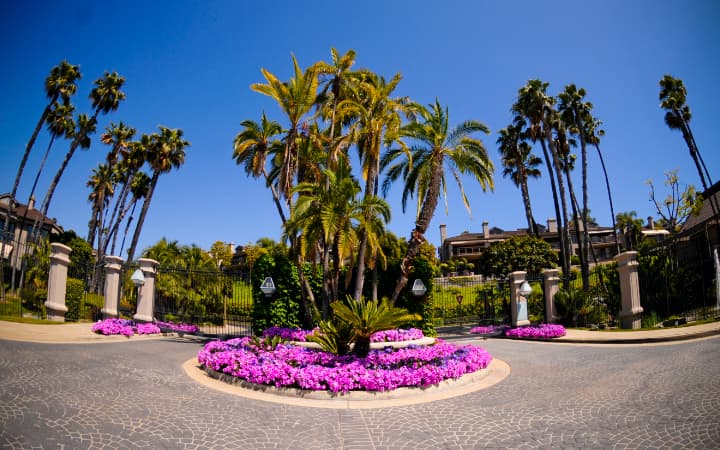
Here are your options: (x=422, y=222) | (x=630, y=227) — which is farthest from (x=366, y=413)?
(x=630, y=227)

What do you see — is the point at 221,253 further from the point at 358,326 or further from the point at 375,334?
the point at 358,326

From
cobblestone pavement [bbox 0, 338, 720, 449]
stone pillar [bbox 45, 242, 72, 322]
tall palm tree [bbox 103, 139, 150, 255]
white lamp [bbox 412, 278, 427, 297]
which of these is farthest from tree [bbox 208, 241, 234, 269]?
cobblestone pavement [bbox 0, 338, 720, 449]

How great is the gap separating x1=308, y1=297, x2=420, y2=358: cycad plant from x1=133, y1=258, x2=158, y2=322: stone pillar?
10.8 meters

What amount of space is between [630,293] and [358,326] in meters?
A: 13.2

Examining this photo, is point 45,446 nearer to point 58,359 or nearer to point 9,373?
point 9,373

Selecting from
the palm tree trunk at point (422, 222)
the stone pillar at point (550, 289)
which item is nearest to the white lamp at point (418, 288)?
the palm tree trunk at point (422, 222)

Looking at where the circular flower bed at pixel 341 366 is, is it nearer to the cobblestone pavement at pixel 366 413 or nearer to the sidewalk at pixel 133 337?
the cobblestone pavement at pixel 366 413

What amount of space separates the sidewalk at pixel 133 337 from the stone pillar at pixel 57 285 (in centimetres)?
97

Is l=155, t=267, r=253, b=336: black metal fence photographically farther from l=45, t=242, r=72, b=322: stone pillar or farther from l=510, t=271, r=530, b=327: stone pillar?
l=510, t=271, r=530, b=327: stone pillar

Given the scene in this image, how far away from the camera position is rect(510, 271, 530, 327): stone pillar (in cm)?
1958

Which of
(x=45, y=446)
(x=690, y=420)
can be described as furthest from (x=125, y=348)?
(x=690, y=420)

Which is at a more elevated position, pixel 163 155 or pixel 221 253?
pixel 163 155

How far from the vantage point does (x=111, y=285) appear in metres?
18.2

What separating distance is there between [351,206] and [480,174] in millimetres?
5561
